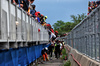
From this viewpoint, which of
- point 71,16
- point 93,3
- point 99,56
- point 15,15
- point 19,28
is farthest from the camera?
point 71,16

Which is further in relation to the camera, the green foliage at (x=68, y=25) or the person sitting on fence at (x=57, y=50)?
the green foliage at (x=68, y=25)

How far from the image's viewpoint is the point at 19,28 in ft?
31.9

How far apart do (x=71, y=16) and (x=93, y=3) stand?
76.9 metres

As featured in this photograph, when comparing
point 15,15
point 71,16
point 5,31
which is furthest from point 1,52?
point 71,16

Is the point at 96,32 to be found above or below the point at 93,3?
below

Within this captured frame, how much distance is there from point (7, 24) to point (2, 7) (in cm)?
75

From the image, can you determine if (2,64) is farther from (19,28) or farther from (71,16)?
(71,16)

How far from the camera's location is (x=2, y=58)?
7.57 meters

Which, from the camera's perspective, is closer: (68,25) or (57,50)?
(57,50)

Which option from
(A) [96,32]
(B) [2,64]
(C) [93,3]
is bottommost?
(B) [2,64]

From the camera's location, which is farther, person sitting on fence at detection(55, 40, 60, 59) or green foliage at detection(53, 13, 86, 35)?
green foliage at detection(53, 13, 86, 35)

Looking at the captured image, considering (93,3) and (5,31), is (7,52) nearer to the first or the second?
(5,31)

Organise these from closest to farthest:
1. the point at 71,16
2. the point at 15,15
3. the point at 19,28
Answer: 1. the point at 15,15
2. the point at 19,28
3. the point at 71,16

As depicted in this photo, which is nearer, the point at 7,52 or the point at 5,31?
the point at 5,31
